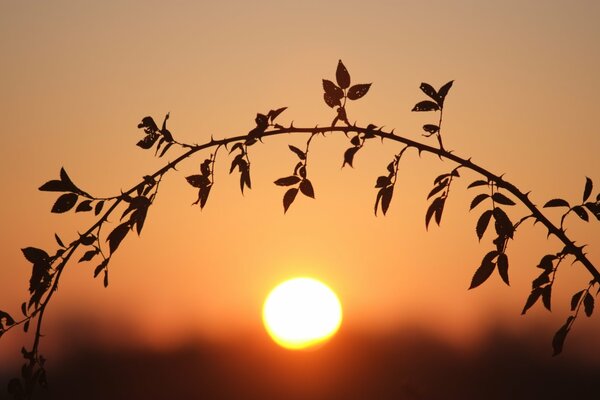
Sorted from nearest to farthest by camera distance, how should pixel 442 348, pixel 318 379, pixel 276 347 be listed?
pixel 318 379 < pixel 442 348 < pixel 276 347

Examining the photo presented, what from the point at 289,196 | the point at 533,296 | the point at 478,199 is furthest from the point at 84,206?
the point at 533,296

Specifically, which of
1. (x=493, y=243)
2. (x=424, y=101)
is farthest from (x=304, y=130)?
(x=493, y=243)

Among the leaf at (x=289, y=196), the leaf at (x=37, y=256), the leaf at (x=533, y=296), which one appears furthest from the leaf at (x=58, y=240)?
the leaf at (x=533, y=296)

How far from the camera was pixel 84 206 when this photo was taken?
333cm

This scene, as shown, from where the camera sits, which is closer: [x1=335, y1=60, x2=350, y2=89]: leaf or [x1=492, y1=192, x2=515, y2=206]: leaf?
[x1=492, y1=192, x2=515, y2=206]: leaf

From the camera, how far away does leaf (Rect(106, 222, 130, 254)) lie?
3.24 meters

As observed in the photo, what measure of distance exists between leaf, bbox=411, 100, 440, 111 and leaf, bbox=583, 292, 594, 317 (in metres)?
0.80

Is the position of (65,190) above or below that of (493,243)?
above

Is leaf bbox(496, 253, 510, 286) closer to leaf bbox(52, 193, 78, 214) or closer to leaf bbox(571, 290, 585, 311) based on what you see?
leaf bbox(571, 290, 585, 311)

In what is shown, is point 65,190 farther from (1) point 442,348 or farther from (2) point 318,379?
(1) point 442,348

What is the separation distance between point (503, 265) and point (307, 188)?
71 cm

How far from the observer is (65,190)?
3318 millimetres

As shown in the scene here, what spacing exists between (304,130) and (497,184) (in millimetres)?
636

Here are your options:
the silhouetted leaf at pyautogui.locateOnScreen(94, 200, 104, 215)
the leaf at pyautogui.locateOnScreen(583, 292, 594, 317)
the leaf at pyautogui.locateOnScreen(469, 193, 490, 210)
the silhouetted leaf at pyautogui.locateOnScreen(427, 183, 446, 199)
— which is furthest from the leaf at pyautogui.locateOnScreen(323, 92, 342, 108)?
the leaf at pyautogui.locateOnScreen(583, 292, 594, 317)
